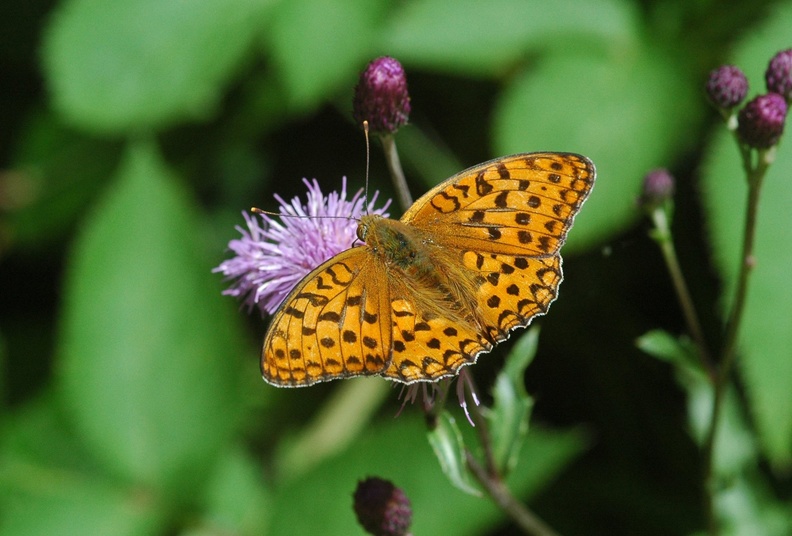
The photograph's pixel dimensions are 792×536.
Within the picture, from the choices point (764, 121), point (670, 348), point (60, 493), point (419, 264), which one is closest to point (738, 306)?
point (670, 348)

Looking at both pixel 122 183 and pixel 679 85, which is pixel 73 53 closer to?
pixel 122 183

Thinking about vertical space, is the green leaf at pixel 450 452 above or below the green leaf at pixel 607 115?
below

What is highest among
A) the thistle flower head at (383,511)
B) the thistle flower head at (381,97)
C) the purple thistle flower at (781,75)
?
the thistle flower head at (381,97)

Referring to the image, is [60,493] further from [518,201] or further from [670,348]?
[670,348]

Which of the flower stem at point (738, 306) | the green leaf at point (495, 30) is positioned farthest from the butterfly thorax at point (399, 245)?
the green leaf at point (495, 30)

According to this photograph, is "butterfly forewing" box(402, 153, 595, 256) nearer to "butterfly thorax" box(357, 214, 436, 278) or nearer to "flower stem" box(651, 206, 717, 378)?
"butterfly thorax" box(357, 214, 436, 278)

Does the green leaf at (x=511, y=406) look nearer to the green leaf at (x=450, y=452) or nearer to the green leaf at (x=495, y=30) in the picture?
the green leaf at (x=450, y=452)

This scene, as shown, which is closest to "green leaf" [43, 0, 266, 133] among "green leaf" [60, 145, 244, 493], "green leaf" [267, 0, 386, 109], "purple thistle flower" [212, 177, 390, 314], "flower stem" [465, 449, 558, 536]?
"green leaf" [267, 0, 386, 109]
